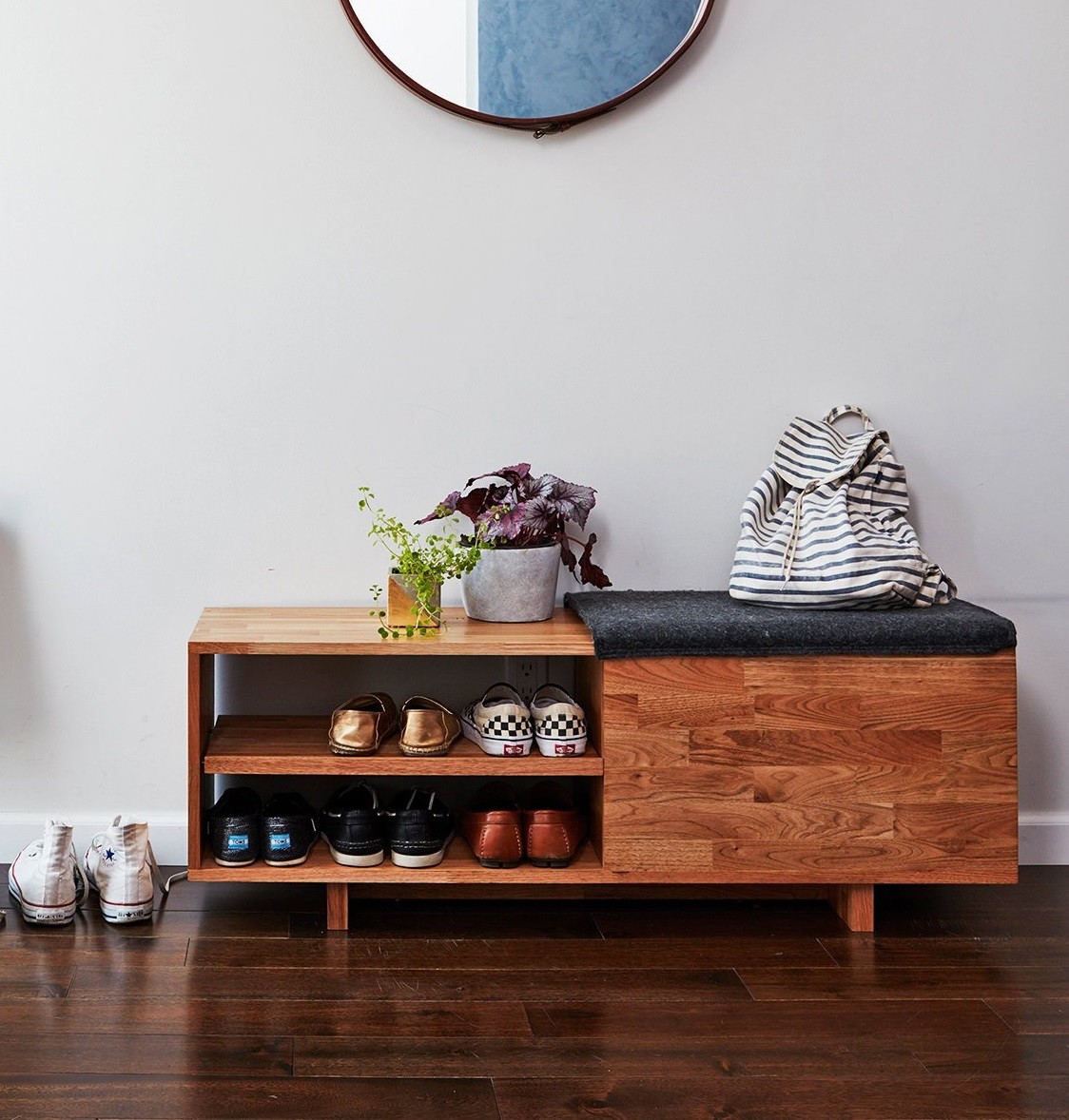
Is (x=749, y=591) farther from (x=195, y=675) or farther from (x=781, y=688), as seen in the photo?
→ (x=195, y=675)

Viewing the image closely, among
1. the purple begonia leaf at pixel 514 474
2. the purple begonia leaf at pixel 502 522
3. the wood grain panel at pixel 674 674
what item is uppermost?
the purple begonia leaf at pixel 514 474

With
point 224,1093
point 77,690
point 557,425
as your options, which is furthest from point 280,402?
point 224,1093

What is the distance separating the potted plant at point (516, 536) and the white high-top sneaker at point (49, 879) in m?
0.73

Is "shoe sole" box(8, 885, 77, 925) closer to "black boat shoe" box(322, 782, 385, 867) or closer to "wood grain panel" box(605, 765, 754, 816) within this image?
"black boat shoe" box(322, 782, 385, 867)

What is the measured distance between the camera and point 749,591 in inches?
74.9

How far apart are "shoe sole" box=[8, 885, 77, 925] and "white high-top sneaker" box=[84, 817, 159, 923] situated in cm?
5

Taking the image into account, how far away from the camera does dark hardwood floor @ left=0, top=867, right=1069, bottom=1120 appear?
4.30 ft

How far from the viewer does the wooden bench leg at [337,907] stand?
1809mm

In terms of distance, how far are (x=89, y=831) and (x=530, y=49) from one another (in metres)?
1.57

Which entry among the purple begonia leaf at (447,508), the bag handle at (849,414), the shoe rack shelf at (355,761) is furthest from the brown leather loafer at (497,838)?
the bag handle at (849,414)

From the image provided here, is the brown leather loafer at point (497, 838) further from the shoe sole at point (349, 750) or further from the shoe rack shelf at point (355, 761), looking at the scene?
the shoe sole at point (349, 750)

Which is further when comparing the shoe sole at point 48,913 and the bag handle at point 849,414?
the bag handle at point 849,414

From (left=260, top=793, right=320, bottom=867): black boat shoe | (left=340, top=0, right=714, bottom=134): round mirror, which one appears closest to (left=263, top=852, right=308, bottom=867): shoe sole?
(left=260, top=793, right=320, bottom=867): black boat shoe

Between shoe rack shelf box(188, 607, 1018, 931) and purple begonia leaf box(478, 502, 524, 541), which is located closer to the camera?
shoe rack shelf box(188, 607, 1018, 931)
